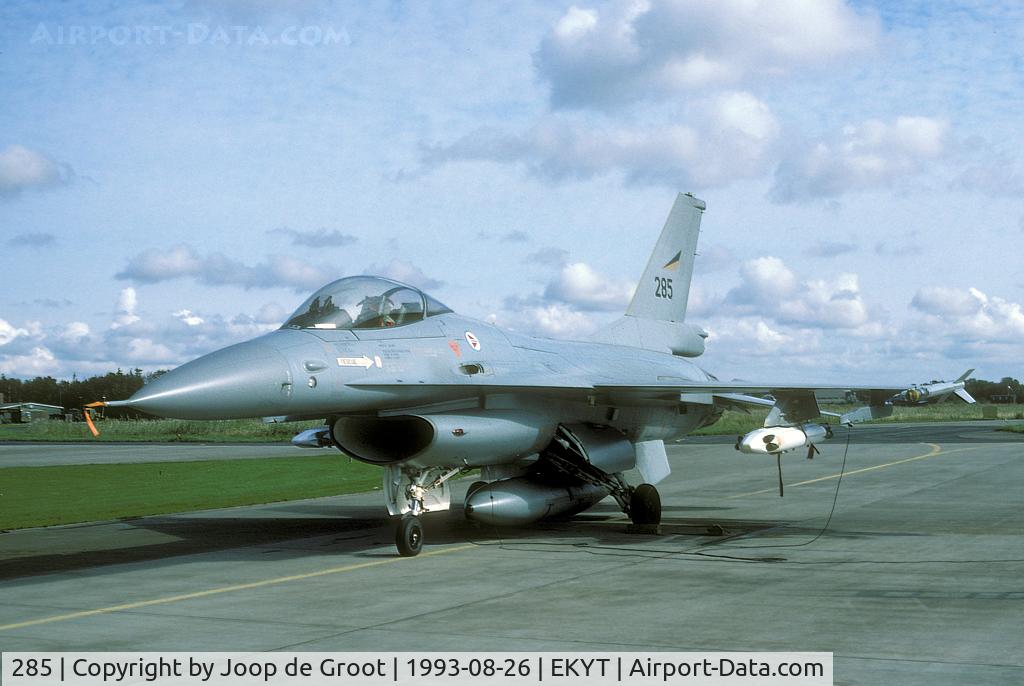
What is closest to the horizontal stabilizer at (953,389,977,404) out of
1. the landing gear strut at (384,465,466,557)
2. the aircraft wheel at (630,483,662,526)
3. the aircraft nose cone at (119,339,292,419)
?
the aircraft wheel at (630,483,662,526)

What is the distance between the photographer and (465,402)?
12.1 metres

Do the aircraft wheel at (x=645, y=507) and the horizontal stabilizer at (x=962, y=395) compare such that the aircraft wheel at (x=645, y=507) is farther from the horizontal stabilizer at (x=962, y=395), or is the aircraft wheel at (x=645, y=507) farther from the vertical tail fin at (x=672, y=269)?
the horizontal stabilizer at (x=962, y=395)

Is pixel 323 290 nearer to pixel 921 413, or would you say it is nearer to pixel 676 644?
pixel 676 644

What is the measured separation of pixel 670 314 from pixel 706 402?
3.55 metres

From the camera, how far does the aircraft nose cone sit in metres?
8.84

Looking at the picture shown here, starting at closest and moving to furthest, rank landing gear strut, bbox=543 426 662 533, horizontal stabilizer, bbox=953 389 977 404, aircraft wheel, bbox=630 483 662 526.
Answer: landing gear strut, bbox=543 426 662 533
aircraft wheel, bbox=630 483 662 526
horizontal stabilizer, bbox=953 389 977 404

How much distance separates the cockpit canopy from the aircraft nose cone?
0.88 m

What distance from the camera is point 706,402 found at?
1495 cm

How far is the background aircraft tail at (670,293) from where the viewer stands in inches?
693

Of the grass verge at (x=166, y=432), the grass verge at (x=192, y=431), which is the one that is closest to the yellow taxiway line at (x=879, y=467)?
the grass verge at (x=192, y=431)

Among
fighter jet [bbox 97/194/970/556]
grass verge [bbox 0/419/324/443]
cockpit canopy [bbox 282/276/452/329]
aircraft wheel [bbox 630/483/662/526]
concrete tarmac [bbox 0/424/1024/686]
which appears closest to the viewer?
concrete tarmac [bbox 0/424/1024/686]

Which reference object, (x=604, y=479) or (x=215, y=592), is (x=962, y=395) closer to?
(x=604, y=479)

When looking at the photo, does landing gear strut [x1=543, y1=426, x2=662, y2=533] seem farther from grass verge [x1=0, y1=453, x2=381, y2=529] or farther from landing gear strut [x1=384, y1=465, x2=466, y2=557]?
grass verge [x1=0, y1=453, x2=381, y2=529]

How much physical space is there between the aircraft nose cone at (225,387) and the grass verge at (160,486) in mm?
7511
